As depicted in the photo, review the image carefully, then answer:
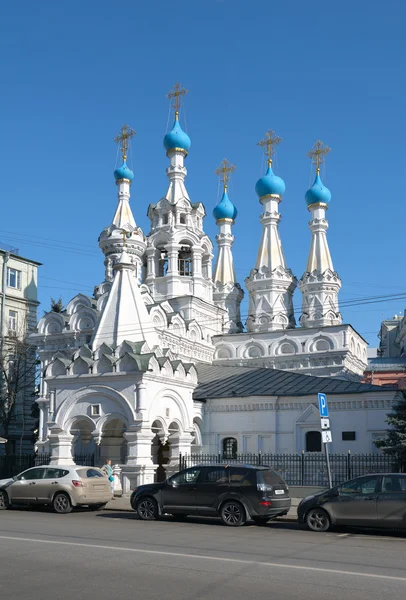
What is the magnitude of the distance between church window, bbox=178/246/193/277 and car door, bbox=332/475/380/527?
29193mm

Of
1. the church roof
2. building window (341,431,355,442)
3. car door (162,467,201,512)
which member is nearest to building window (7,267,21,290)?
the church roof

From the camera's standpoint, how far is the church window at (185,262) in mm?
41750

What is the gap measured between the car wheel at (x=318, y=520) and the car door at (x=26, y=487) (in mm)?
6960

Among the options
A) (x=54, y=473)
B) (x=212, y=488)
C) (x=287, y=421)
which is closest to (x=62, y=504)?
(x=54, y=473)

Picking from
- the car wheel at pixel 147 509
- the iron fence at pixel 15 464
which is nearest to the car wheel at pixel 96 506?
the car wheel at pixel 147 509

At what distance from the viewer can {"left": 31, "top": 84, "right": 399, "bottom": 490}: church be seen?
22.0 metres

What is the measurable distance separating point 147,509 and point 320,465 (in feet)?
27.5

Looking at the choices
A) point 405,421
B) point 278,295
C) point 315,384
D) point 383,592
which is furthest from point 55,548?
point 278,295

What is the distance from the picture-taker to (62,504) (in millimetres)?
16375

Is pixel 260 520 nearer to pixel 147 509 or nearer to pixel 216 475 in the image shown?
pixel 216 475

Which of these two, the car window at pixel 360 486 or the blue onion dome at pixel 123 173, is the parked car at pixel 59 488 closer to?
the car window at pixel 360 486

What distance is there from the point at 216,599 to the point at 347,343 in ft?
114

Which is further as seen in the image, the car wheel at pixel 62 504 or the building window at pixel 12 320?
the building window at pixel 12 320

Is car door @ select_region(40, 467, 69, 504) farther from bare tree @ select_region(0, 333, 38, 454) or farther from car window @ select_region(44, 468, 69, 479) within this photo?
bare tree @ select_region(0, 333, 38, 454)
